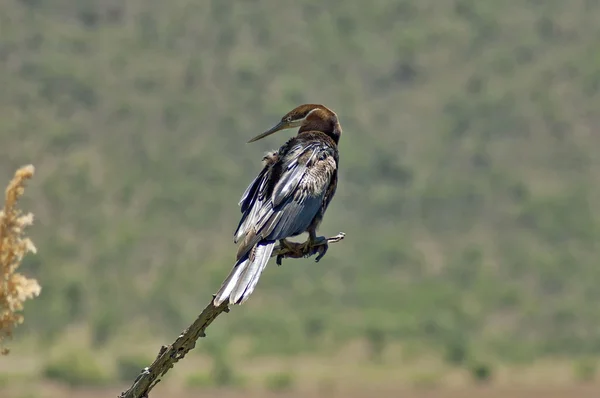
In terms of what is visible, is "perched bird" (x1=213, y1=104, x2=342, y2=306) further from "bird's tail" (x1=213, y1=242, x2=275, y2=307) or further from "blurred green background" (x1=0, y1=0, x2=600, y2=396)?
"blurred green background" (x1=0, y1=0, x2=600, y2=396)

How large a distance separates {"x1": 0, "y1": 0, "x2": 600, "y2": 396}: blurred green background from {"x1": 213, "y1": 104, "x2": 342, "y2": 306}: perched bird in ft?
90.8

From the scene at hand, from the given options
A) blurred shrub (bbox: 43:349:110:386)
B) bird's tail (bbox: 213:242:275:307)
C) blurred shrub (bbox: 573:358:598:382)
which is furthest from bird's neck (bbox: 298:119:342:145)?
blurred shrub (bbox: 573:358:598:382)

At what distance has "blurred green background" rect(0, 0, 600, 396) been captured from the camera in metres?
36.1

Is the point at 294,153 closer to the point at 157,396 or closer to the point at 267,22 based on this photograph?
the point at 157,396

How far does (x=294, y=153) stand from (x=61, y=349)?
30452 mm

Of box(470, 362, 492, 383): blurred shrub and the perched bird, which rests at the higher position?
box(470, 362, 492, 383): blurred shrub

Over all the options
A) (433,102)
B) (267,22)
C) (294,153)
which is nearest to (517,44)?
(433,102)

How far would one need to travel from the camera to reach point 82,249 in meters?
38.3

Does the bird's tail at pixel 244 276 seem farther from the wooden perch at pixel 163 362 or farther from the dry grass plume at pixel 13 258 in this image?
the dry grass plume at pixel 13 258

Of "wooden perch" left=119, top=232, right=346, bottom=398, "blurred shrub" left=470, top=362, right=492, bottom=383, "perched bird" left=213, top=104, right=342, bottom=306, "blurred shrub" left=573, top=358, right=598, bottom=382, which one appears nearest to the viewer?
"wooden perch" left=119, top=232, right=346, bottom=398

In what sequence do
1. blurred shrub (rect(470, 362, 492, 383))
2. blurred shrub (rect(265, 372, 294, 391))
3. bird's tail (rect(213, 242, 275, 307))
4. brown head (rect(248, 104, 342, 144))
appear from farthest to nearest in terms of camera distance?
blurred shrub (rect(470, 362, 492, 383)) → blurred shrub (rect(265, 372, 294, 391)) → brown head (rect(248, 104, 342, 144)) → bird's tail (rect(213, 242, 275, 307))

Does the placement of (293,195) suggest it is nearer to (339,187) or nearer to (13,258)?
(13,258)

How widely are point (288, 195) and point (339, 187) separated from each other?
115 ft

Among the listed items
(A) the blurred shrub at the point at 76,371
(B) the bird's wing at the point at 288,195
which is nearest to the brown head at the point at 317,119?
(B) the bird's wing at the point at 288,195
